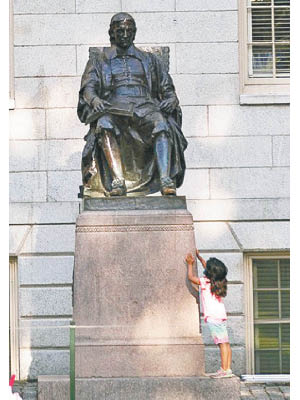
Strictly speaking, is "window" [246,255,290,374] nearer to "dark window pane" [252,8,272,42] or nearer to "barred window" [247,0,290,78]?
"barred window" [247,0,290,78]

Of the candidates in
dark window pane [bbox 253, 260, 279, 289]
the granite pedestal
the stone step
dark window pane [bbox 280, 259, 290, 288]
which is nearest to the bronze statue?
the granite pedestal

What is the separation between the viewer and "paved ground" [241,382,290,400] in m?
15.2

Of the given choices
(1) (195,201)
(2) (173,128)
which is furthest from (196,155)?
(2) (173,128)

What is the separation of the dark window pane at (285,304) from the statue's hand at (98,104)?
15.8 ft

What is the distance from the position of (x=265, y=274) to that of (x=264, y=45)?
3097 mm

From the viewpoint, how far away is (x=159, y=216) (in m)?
13.6

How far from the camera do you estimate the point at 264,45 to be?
18.4 m

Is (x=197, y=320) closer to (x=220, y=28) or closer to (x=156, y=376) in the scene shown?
(x=156, y=376)

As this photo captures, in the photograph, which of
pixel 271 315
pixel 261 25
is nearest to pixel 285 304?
pixel 271 315

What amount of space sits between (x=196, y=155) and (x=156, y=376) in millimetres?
A: 5170

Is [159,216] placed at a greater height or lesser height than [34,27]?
lesser

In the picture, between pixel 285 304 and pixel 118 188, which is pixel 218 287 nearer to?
pixel 118 188

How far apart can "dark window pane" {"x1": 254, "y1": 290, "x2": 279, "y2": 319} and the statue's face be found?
469cm
